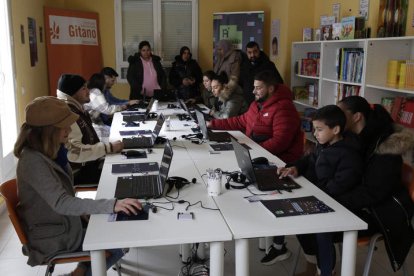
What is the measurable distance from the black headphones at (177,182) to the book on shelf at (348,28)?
3.24 m

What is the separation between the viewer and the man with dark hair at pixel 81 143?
9.19ft

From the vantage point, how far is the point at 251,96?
18.4 ft

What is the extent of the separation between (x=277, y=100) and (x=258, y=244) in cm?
113

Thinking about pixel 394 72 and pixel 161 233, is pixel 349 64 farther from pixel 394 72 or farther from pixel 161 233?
pixel 161 233

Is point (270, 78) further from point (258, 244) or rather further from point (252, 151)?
point (258, 244)

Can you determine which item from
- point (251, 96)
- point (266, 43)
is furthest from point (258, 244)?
point (266, 43)

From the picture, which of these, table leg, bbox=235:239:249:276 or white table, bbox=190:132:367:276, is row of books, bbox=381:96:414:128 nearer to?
white table, bbox=190:132:367:276

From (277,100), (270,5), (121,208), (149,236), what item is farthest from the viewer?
(270,5)

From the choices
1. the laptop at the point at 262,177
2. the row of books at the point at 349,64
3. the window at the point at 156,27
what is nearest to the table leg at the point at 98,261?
the laptop at the point at 262,177

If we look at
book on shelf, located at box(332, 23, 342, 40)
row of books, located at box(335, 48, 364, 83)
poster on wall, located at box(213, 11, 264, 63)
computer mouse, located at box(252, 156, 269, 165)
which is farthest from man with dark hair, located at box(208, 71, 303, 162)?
poster on wall, located at box(213, 11, 264, 63)

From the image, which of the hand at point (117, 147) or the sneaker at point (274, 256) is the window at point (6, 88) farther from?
the sneaker at point (274, 256)

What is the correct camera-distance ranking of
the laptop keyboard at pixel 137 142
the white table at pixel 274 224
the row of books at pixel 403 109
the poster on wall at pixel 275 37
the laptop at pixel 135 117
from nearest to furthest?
the white table at pixel 274 224 < the laptop keyboard at pixel 137 142 < the row of books at pixel 403 109 < the laptop at pixel 135 117 < the poster on wall at pixel 275 37

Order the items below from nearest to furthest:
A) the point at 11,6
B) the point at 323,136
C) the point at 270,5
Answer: the point at 323,136, the point at 11,6, the point at 270,5

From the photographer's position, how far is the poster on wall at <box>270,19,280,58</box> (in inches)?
260
